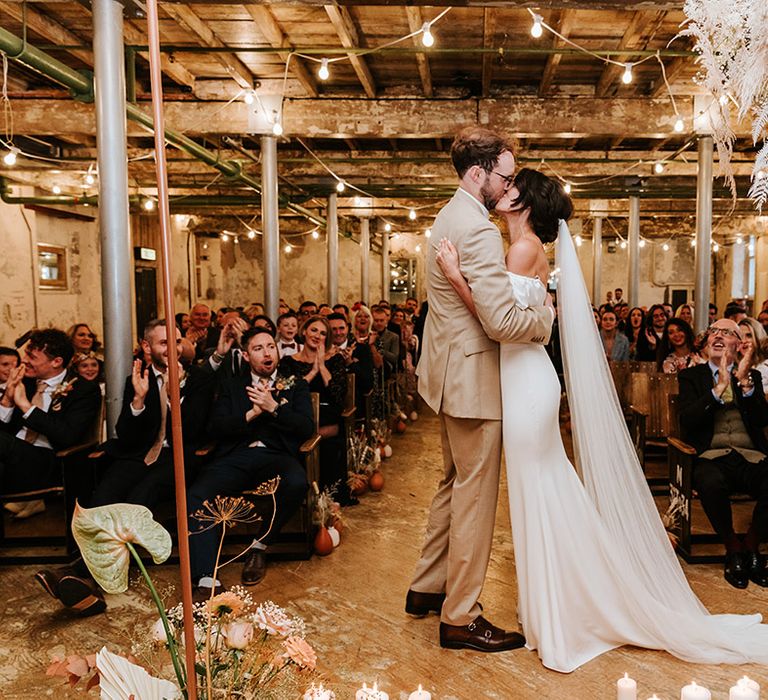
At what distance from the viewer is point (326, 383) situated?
4.69 m

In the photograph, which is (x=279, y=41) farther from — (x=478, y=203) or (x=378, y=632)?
(x=378, y=632)

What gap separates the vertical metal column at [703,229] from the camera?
23.6ft

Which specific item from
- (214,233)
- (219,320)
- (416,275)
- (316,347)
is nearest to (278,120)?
(219,320)

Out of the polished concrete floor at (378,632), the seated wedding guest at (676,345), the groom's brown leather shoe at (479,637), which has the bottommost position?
the polished concrete floor at (378,632)

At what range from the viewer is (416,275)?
20859 mm

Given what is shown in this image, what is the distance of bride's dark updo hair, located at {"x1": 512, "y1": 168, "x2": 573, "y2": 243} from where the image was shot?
2.63 m

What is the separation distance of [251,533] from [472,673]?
5.33 ft

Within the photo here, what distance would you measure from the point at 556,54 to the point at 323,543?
14.4 ft

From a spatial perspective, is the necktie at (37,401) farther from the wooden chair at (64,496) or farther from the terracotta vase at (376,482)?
the terracotta vase at (376,482)

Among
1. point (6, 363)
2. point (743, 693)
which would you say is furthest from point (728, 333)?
point (6, 363)

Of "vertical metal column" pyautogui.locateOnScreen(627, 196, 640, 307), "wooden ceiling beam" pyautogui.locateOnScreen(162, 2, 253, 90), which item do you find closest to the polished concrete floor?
"wooden ceiling beam" pyautogui.locateOnScreen(162, 2, 253, 90)

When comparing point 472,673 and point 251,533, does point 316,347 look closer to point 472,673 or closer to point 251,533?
point 251,533

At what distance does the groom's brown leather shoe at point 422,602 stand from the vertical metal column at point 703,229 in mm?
5573

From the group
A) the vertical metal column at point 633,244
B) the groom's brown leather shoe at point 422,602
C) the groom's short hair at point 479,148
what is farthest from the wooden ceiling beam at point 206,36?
the vertical metal column at point 633,244
